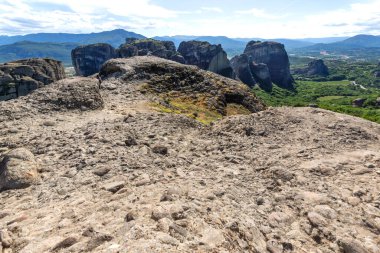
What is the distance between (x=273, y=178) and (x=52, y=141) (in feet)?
38.2

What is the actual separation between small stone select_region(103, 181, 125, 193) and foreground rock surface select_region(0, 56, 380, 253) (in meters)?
0.04

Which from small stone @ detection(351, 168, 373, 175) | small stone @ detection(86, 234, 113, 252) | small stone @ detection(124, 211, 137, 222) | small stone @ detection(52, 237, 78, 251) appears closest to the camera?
small stone @ detection(86, 234, 113, 252)

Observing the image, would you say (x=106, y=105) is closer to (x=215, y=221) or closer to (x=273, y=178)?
(x=273, y=178)

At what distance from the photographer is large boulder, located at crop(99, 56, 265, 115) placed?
36.3 metres

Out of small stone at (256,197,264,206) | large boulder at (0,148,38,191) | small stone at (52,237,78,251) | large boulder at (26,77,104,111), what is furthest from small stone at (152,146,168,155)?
large boulder at (26,77,104,111)

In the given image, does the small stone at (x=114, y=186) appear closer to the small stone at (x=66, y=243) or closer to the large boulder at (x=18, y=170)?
the large boulder at (x=18, y=170)

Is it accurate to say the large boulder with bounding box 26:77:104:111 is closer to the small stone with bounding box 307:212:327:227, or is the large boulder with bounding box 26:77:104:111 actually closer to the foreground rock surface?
the foreground rock surface

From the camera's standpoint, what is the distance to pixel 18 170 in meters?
13.5

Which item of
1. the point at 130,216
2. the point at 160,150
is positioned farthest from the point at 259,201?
the point at 160,150

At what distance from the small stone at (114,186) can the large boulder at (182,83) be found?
75.3ft

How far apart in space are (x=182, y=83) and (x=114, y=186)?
2797 centimetres

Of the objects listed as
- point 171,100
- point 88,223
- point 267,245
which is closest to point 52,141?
point 88,223

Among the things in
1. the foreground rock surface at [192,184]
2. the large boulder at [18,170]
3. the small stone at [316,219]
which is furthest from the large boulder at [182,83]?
the small stone at [316,219]

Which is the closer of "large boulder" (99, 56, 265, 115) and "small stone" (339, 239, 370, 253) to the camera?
"small stone" (339, 239, 370, 253)
